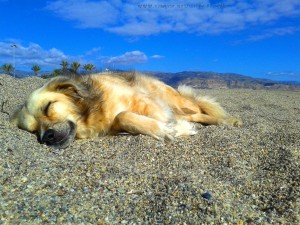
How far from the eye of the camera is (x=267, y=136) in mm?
4934

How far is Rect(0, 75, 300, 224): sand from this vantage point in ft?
7.90

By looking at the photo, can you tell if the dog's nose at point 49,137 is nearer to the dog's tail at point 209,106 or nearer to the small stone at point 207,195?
the small stone at point 207,195

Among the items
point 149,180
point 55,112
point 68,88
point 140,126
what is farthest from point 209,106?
point 149,180

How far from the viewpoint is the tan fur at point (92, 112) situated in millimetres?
4465

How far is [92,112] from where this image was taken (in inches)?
191

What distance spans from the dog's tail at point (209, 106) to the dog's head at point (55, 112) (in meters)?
2.68

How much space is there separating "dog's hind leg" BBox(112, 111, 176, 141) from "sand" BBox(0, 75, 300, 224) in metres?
0.15

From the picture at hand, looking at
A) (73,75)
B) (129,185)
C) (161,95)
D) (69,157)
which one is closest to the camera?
(129,185)

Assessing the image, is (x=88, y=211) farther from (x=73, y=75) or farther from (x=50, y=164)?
(x=73, y=75)

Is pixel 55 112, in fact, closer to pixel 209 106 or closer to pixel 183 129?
pixel 183 129

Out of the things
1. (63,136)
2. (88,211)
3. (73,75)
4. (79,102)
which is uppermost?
(73,75)

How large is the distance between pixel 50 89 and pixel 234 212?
320 cm

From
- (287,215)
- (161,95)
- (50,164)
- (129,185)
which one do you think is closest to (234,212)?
(287,215)

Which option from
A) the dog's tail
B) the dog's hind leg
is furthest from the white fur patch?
the dog's tail
